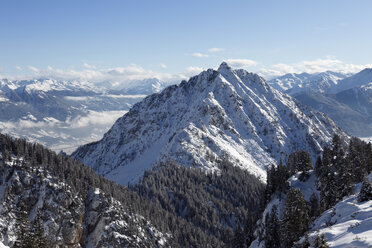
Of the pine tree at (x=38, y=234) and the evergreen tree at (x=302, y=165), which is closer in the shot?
the pine tree at (x=38, y=234)

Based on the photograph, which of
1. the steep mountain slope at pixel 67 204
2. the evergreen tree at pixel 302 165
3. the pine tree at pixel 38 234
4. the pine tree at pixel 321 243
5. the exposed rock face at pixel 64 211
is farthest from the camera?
the steep mountain slope at pixel 67 204

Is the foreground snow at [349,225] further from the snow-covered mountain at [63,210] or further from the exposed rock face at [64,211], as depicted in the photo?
the snow-covered mountain at [63,210]

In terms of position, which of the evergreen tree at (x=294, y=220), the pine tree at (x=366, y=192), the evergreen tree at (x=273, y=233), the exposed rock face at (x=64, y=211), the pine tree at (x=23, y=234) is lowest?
the exposed rock face at (x=64, y=211)

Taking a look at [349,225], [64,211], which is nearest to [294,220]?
[349,225]

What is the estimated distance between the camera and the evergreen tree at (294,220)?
184ft

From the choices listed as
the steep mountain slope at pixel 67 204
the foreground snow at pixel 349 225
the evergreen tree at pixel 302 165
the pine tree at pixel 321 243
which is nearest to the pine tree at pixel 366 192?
the foreground snow at pixel 349 225

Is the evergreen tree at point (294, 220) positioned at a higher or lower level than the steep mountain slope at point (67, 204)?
higher

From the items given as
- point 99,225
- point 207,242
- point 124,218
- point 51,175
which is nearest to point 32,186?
point 51,175

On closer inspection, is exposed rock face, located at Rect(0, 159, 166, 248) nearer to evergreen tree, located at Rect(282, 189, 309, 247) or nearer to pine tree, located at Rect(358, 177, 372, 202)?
evergreen tree, located at Rect(282, 189, 309, 247)

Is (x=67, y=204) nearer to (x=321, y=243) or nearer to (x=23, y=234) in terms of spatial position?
(x=23, y=234)

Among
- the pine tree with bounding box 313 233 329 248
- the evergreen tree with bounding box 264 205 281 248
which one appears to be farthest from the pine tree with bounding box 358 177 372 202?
the evergreen tree with bounding box 264 205 281 248

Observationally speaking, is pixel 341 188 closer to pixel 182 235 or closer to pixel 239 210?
→ pixel 182 235

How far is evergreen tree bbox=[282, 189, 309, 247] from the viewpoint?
5616 centimetres

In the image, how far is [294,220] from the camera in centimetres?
5747
